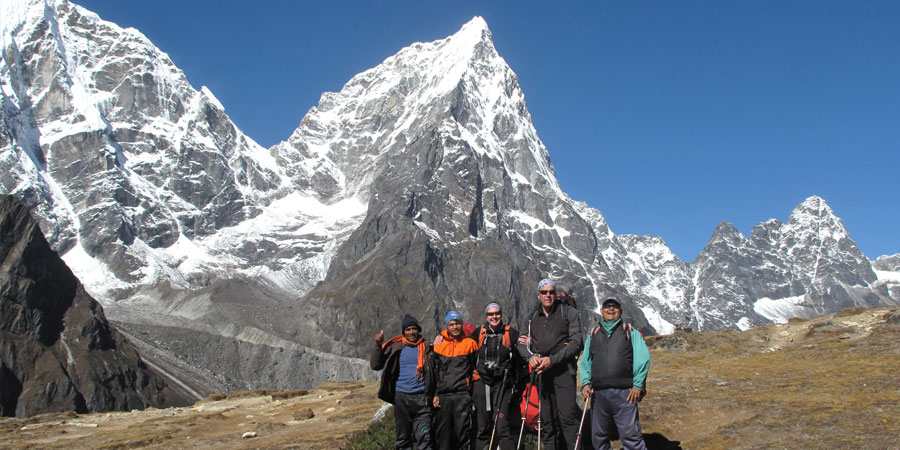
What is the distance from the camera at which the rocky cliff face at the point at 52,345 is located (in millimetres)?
140375

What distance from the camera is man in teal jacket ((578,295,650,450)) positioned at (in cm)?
1218

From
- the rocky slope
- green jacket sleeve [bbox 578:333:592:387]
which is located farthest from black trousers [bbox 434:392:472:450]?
the rocky slope

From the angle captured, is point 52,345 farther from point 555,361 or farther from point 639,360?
point 639,360

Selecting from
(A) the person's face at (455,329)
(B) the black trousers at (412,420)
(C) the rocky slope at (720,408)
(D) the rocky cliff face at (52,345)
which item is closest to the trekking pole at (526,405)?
(A) the person's face at (455,329)

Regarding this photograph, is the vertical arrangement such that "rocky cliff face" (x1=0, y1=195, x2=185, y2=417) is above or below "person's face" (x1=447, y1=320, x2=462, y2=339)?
above

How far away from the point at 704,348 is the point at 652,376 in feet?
27.2

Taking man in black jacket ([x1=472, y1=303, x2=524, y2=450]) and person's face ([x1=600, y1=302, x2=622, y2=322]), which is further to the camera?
man in black jacket ([x1=472, y1=303, x2=524, y2=450])

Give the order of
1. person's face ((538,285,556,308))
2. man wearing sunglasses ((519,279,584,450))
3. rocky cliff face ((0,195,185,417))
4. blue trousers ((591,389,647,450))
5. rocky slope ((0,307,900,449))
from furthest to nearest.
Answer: rocky cliff face ((0,195,185,417)), rocky slope ((0,307,900,449)), person's face ((538,285,556,308)), man wearing sunglasses ((519,279,584,450)), blue trousers ((591,389,647,450))

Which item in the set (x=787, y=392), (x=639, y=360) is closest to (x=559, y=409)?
(x=639, y=360)

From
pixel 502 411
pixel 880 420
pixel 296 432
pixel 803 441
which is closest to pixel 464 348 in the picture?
pixel 502 411

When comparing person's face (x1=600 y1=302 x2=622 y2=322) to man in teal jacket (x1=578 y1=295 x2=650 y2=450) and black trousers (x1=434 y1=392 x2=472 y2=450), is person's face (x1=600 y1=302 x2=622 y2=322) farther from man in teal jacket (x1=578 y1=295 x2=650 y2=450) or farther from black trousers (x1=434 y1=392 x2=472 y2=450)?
black trousers (x1=434 y1=392 x2=472 y2=450)

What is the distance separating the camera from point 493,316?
45.1 ft

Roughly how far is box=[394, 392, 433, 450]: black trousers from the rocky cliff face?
5679 inches

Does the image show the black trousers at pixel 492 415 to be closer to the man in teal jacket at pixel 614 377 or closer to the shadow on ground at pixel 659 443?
the man in teal jacket at pixel 614 377
